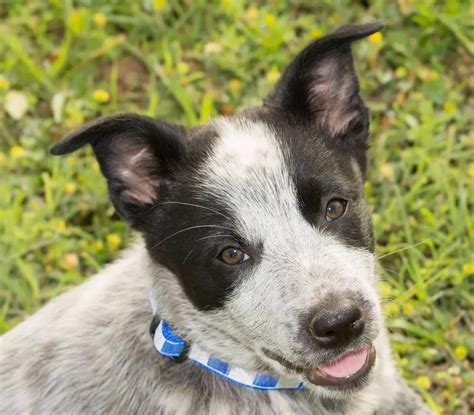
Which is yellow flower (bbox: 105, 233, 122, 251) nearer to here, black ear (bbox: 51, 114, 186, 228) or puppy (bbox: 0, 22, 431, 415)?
puppy (bbox: 0, 22, 431, 415)

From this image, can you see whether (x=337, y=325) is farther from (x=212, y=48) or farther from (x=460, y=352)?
(x=212, y=48)

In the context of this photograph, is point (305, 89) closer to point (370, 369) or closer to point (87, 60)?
point (370, 369)

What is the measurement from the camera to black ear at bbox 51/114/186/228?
12.9 feet

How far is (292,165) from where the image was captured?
3.85m

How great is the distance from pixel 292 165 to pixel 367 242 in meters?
0.52

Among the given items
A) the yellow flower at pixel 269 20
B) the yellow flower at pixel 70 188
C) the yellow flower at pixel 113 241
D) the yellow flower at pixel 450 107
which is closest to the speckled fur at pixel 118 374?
the yellow flower at pixel 113 241

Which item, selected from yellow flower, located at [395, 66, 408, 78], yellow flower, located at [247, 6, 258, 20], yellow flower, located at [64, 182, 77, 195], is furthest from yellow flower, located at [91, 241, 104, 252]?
yellow flower, located at [395, 66, 408, 78]

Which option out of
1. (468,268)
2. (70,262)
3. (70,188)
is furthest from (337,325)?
(70,188)

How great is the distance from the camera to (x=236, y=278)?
3.87 meters

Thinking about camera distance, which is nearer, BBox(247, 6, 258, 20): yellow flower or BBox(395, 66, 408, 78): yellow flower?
BBox(395, 66, 408, 78): yellow flower

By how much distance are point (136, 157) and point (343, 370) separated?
135 cm

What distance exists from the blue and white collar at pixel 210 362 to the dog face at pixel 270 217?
0.16 feet

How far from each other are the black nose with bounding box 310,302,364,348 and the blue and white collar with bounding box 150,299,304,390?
0.49 m

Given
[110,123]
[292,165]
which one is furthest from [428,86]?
[110,123]
